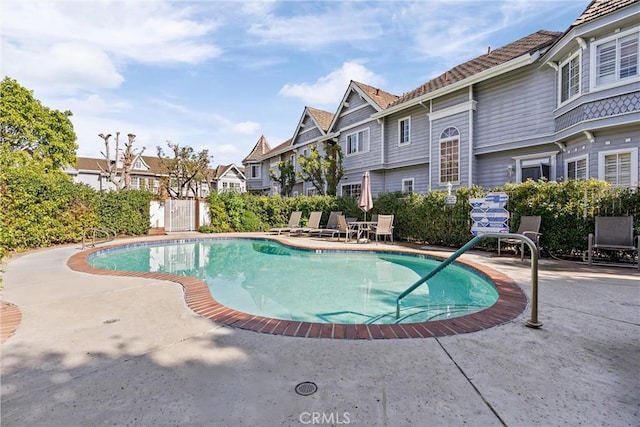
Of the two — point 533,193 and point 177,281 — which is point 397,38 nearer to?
point 533,193

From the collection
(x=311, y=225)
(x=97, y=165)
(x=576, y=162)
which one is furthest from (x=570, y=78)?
(x=97, y=165)

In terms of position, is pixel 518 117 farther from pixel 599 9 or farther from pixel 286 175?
pixel 286 175

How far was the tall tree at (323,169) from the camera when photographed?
1944 centimetres

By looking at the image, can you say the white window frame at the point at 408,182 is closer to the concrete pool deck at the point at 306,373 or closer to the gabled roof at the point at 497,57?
the gabled roof at the point at 497,57

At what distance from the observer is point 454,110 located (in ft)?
47.4

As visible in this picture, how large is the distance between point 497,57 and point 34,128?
30572mm

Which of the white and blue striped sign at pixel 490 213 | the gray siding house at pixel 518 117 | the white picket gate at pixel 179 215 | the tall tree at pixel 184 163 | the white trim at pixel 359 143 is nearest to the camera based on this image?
the white and blue striped sign at pixel 490 213

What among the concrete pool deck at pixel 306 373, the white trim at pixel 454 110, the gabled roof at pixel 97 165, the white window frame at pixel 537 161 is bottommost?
the concrete pool deck at pixel 306 373

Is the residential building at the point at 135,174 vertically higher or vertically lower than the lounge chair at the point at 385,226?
higher

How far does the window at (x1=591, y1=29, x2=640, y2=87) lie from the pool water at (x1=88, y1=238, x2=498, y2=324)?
771 centimetres

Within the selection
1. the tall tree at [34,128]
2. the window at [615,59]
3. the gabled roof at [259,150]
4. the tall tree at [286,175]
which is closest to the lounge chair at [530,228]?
the window at [615,59]

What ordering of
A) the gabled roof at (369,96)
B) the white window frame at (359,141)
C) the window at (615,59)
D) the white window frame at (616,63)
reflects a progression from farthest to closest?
the white window frame at (359,141)
the gabled roof at (369,96)
the window at (615,59)
the white window frame at (616,63)

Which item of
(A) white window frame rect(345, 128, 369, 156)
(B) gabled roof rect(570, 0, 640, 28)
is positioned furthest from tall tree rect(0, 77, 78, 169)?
(B) gabled roof rect(570, 0, 640, 28)

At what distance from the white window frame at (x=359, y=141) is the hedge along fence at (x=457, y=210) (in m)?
4.98
